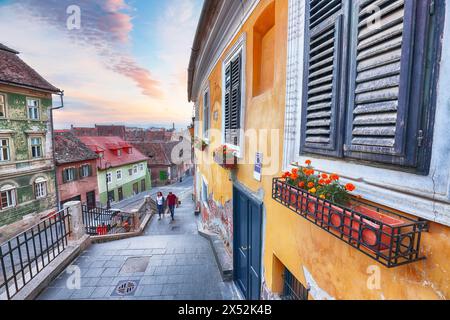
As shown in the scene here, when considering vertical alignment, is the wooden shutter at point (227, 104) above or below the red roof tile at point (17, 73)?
below

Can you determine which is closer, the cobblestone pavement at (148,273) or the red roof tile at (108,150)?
the cobblestone pavement at (148,273)

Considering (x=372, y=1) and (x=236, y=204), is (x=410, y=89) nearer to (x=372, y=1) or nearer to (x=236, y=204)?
(x=372, y=1)

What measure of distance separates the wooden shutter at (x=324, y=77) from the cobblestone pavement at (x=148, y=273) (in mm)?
3857

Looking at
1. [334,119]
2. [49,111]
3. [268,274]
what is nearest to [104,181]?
[49,111]

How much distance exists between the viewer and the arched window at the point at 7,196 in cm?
1319

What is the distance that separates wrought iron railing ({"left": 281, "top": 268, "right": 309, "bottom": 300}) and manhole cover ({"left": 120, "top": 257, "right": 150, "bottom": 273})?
3575 mm

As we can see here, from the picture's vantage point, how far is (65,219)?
18.6 ft

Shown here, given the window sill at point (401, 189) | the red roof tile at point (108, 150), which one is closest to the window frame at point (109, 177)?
the red roof tile at point (108, 150)

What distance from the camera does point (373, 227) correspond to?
3.71 ft

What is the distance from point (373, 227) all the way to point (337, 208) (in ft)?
0.89

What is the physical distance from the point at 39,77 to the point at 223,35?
674 inches

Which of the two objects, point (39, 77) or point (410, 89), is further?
point (39, 77)

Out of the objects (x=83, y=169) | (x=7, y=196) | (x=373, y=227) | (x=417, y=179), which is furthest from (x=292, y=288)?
(x=83, y=169)

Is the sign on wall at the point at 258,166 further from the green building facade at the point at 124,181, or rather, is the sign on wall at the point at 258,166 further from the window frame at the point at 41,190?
the green building facade at the point at 124,181
